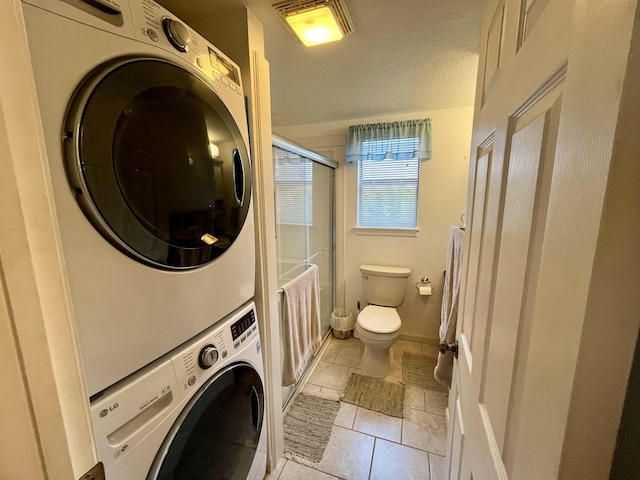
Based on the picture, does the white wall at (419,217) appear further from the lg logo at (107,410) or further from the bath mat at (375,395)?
the lg logo at (107,410)

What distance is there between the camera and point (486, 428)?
1.89 ft

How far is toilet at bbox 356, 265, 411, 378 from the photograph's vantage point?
2.00 meters

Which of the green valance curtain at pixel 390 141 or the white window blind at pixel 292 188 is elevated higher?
the green valance curtain at pixel 390 141

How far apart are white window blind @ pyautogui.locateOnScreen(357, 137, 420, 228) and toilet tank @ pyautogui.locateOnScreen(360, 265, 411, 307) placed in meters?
0.44

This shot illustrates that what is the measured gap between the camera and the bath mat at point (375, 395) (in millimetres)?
1774

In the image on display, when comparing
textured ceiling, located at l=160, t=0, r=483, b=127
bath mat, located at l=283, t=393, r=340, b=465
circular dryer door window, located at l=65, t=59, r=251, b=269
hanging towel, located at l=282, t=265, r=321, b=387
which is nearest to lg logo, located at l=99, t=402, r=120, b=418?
circular dryer door window, located at l=65, t=59, r=251, b=269

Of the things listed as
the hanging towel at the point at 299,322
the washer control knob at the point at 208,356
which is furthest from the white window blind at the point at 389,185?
the washer control knob at the point at 208,356

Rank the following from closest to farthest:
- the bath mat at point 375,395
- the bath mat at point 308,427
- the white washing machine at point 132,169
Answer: the white washing machine at point 132,169 → the bath mat at point 308,427 → the bath mat at point 375,395

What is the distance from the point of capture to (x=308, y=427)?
5.36 ft

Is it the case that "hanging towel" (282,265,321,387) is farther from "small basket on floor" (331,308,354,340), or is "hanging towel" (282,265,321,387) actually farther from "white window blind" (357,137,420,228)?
"white window blind" (357,137,420,228)

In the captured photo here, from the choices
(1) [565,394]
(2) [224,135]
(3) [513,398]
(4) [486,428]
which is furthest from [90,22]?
(4) [486,428]

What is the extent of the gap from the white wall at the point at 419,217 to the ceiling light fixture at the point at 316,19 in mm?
1222

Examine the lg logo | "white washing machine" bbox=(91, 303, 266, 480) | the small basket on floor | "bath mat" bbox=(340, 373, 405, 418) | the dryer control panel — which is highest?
the dryer control panel

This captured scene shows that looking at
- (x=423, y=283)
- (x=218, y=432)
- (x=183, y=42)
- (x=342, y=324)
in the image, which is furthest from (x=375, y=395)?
(x=183, y=42)
